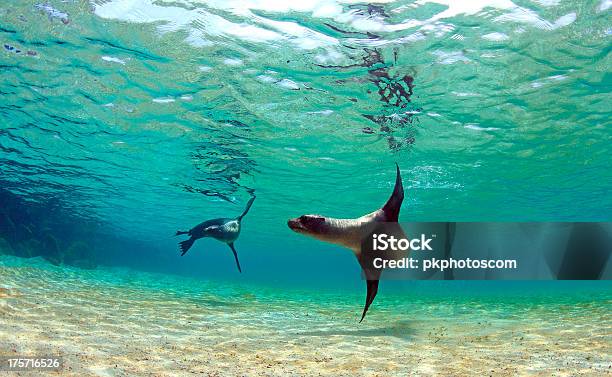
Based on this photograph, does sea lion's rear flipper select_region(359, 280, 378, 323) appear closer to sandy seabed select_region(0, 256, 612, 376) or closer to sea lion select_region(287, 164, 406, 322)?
sea lion select_region(287, 164, 406, 322)

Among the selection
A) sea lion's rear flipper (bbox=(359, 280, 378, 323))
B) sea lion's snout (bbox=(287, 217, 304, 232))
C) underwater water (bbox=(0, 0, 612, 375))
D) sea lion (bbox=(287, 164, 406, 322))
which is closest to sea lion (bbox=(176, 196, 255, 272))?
underwater water (bbox=(0, 0, 612, 375))

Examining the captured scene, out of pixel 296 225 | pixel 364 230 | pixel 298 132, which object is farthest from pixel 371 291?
pixel 298 132

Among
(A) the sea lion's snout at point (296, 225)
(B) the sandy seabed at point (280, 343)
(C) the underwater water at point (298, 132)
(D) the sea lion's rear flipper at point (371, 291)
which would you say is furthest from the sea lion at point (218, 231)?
(A) the sea lion's snout at point (296, 225)

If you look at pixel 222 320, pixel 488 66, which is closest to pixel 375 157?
pixel 488 66

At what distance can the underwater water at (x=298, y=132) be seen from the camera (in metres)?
5.68

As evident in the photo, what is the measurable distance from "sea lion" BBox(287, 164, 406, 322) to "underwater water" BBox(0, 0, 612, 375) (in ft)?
4.57

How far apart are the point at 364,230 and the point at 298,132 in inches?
516

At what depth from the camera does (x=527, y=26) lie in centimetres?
981

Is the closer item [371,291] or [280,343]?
[371,291]

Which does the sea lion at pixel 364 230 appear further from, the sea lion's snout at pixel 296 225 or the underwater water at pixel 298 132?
the underwater water at pixel 298 132

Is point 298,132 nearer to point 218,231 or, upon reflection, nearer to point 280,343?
point 218,231

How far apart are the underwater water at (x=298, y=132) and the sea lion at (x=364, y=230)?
4.57 feet

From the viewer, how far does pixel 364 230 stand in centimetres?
456

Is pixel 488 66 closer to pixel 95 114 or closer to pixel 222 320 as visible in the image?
pixel 222 320
